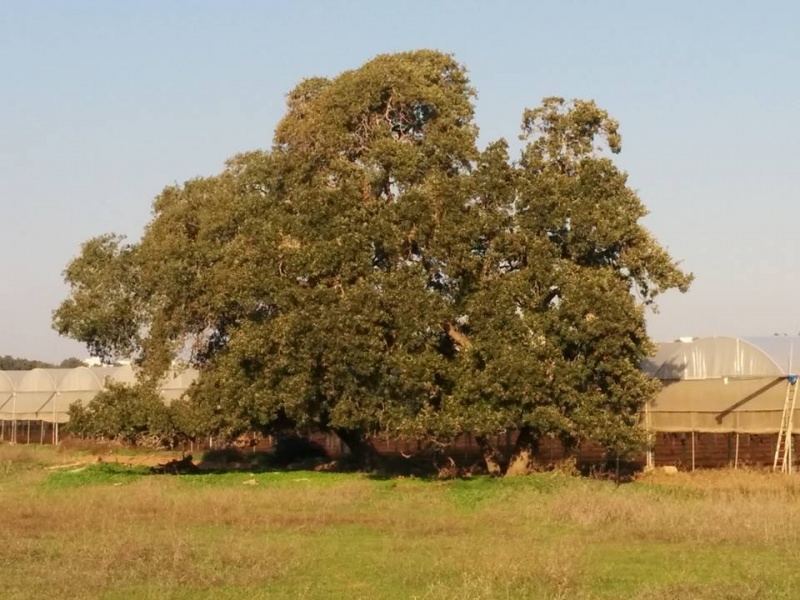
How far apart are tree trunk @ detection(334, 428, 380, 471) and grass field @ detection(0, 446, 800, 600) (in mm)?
4808

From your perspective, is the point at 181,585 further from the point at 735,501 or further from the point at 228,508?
the point at 735,501

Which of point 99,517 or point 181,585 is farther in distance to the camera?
point 99,517

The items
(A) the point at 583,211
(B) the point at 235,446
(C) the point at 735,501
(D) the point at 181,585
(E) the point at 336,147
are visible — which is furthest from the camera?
(B) the point at 235,446

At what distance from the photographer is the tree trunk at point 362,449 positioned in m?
37.1

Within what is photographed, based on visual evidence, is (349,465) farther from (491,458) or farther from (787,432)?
(787,432)

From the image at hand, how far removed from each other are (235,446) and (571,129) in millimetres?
22145

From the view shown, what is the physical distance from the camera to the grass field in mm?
15586

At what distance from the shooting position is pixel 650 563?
1767 cm

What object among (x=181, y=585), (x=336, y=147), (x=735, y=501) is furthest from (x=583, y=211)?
(x=181, y=585)

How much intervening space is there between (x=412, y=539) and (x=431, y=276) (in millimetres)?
11817

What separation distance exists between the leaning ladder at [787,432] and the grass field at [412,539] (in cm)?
138

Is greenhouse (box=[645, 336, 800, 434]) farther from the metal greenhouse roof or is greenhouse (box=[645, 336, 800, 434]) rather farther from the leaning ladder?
the leaning ladder

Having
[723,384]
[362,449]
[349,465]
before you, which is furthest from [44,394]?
[723,384]

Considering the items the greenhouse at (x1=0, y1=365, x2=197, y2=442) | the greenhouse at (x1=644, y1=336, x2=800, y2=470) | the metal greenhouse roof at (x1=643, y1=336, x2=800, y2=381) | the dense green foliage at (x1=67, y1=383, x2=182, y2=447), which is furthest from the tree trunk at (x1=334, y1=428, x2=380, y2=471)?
the greenhouse at (x1=0, y1=365, x2=197, y2=442)
